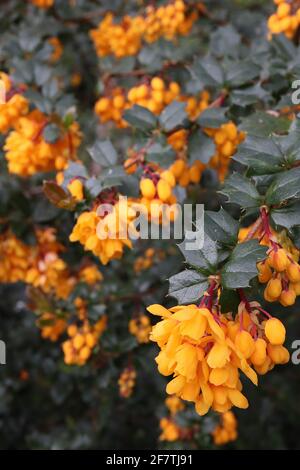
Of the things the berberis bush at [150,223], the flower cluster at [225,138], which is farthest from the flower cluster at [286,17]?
the flower cluster at [225,138]

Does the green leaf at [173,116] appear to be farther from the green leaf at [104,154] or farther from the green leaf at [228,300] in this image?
the green leaf at [228,300]

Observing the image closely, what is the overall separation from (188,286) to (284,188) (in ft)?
0.75

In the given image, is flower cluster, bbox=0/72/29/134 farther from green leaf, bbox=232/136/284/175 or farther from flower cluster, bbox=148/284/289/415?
flower cluster, bbox=148/284/289/415

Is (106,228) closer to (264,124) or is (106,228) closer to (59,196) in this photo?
(59,196)

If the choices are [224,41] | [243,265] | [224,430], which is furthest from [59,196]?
[224,430]

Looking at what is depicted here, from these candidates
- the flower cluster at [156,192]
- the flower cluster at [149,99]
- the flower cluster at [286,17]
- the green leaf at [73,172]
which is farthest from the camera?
the flower cluster at [149,99]

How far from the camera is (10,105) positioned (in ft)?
4.66

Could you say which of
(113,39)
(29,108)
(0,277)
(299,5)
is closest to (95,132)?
(113,39)

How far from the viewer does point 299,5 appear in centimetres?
138

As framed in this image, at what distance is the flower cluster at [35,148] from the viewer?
4.56ft

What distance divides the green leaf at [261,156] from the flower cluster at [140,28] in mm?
838

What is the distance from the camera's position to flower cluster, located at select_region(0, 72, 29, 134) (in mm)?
1409
